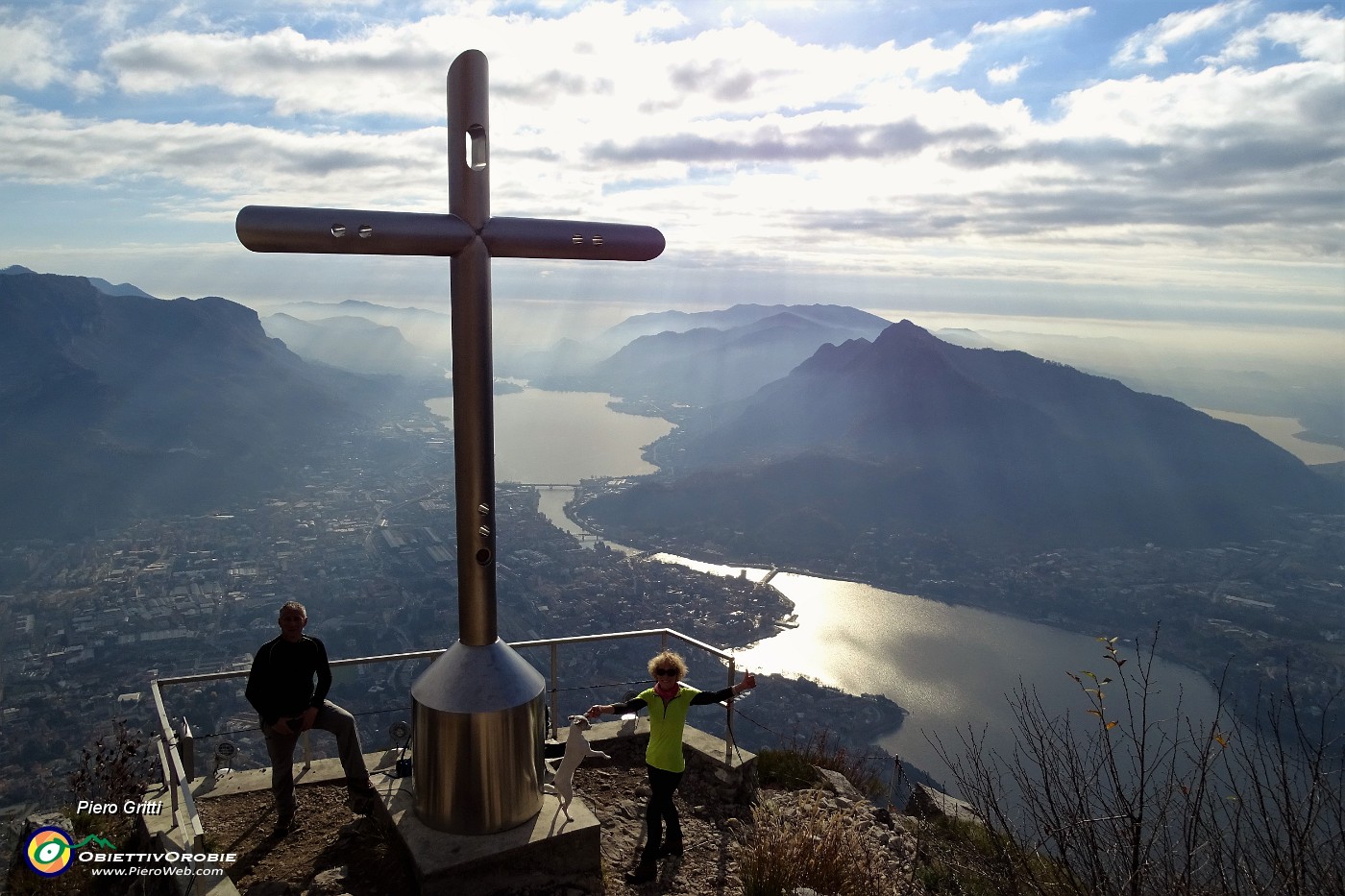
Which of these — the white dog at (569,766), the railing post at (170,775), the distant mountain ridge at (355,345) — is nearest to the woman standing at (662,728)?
the white dog at (569,766)

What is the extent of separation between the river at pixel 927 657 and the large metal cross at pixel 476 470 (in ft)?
50.1

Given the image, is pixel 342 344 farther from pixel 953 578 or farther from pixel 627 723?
pixel 627 723

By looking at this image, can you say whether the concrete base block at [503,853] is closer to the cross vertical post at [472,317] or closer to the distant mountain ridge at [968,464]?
the cross vertical post at [472,317]

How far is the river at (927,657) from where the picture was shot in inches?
1007

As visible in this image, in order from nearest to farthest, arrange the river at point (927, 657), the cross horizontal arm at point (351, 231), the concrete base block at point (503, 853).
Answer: the cross horizontal arm at point (351, 231) → the concrete base block at point (503, 853) → the river at point (927, 657)

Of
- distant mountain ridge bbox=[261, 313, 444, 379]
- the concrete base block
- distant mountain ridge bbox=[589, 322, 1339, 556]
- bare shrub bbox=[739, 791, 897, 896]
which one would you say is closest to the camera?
the concrete base block

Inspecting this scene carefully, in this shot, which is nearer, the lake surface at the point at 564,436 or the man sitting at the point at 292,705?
the man sitting at the point at 292,705

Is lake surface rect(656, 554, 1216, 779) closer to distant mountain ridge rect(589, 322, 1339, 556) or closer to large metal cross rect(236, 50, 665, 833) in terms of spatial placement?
distant mountain ridge rect(589, 322, 1339, 556)

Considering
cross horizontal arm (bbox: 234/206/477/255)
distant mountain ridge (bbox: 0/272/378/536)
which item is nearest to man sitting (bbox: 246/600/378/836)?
cross horizontal arm (bbox: 234/206/477/255)

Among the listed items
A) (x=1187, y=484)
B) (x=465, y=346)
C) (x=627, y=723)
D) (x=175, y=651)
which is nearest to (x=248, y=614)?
(x=175, y=651)

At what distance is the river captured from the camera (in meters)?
25.6

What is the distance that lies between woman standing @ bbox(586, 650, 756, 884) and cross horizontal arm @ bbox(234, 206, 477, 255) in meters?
3.03

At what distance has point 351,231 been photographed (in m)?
4.65

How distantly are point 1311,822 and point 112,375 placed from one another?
1903 inches
